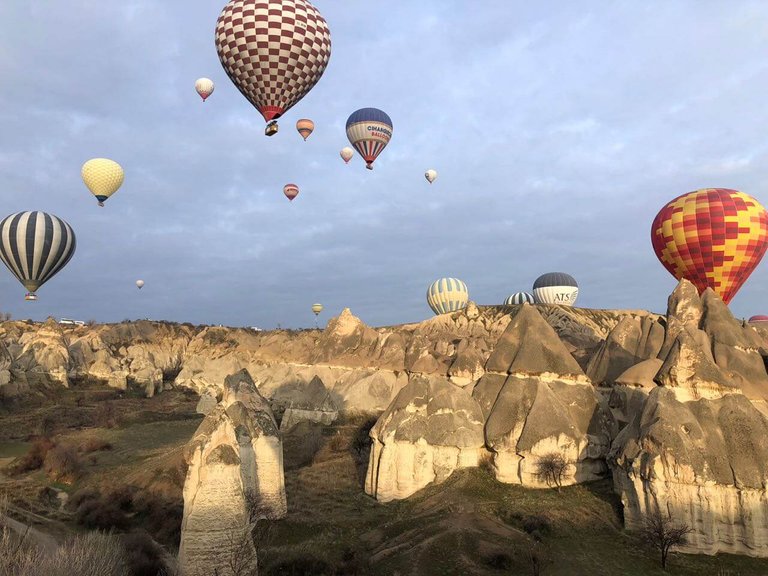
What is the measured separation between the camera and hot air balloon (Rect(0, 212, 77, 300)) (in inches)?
2312

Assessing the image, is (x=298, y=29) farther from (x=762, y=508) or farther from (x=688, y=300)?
(x=762, y=508)

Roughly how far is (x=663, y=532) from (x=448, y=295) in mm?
87868

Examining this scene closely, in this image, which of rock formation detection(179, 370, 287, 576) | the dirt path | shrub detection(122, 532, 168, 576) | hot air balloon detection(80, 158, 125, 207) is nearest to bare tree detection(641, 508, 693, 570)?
rock formation detection(179, 370, 287, 576)

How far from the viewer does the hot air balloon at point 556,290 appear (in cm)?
11006

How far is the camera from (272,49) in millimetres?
35250

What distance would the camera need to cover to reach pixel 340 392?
51.8 metres

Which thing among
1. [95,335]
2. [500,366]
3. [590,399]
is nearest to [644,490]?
[590,399]

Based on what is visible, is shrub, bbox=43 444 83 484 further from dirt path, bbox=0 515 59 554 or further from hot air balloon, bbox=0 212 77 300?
hot air balloon, bbox=0 212 77 300

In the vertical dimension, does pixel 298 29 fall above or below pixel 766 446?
above

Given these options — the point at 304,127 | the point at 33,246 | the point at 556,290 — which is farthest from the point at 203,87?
the point at 556,290

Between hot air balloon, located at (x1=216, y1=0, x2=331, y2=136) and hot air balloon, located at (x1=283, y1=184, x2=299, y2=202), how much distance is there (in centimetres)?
2606

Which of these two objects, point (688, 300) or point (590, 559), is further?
point (688, 300)

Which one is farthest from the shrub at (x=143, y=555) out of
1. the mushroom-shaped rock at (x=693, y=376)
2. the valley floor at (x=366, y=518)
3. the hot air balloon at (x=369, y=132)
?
the hot air balloon at (x=369, y=132)

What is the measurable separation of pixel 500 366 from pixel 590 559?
39.6 feet
